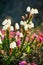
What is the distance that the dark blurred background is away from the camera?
22.6ft

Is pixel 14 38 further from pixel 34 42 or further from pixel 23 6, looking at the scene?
→ pixel 23 6

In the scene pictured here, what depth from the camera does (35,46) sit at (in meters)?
3.15

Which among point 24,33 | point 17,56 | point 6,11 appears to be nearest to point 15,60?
point 17,56

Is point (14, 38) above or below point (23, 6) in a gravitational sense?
below

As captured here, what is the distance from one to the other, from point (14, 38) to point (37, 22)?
359 cm

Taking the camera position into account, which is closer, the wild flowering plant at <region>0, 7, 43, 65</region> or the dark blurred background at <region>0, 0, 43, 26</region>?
the wild flowering plant at <region>0, 7, 43, 65</region>

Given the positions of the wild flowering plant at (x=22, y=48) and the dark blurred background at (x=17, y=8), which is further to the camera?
the dark blurred background at (x=17, y=8)

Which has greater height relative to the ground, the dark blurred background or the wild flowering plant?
the dark blurred background

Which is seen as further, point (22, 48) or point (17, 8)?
point (17, 8)

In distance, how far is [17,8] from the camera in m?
7.21

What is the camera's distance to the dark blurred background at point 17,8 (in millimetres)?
6877

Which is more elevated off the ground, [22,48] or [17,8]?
[17,8]

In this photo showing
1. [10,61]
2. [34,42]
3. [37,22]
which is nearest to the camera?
[10,61]

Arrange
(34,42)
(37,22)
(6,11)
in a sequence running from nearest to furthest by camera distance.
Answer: (34,42)
(37,22)
(6,11)
